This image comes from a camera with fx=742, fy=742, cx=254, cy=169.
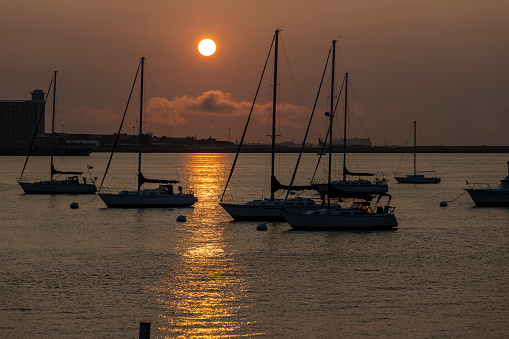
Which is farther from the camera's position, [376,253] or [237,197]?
[237,197]

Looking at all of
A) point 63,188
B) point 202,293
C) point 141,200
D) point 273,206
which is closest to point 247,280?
point 202,293

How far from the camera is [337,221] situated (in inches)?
2224

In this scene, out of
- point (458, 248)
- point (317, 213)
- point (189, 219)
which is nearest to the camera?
point (458, 248)

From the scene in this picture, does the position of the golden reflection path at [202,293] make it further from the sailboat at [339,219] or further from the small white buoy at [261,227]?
the sailboat at [339,219]

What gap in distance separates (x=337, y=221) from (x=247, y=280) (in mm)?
18742

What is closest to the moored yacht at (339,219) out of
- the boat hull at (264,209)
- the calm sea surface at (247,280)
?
the calm sea surface at (247,280)

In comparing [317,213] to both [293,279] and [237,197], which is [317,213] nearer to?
[293,279]

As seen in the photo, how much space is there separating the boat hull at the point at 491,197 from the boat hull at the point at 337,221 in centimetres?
3095

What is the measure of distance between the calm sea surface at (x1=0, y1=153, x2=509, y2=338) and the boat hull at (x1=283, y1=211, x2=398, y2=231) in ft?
2.53

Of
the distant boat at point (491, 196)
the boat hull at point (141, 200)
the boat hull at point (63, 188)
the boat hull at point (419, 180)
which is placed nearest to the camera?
the boat hull at point (141, 200)

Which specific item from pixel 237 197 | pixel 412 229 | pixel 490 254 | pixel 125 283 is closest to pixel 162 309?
pixel 125 283

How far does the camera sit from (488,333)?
29062 millimetres

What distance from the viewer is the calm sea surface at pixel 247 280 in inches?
1176

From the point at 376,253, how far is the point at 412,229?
619 inches
